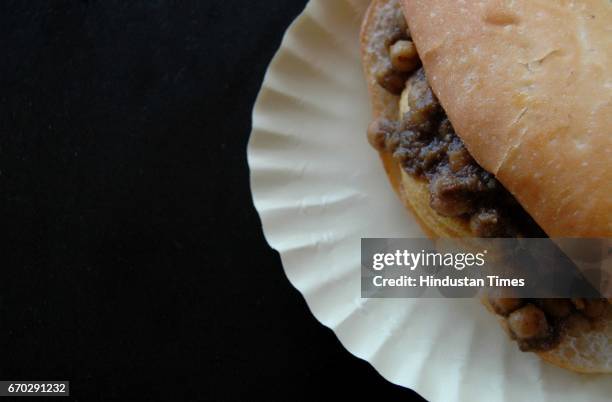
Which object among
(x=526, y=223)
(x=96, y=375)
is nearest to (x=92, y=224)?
(x=96, y=375)

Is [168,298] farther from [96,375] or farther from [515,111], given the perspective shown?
[515,111]

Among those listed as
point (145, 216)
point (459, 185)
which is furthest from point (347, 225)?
point (145, 216)

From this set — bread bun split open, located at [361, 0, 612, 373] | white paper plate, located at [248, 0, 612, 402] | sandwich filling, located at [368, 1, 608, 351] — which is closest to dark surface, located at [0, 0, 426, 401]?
white paper plate, located at [248, 0, 612, 402]

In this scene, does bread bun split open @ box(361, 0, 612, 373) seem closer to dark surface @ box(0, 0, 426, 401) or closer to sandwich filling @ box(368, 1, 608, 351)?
sandwich filling @ box(368, 1, 608, 351)

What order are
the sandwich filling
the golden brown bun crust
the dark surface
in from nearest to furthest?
the golden brown bun crust, the sandwich filling, the dark surface

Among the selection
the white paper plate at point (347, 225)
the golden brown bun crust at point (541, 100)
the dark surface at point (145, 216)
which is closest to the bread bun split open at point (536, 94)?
the golden brown bun crust at point (541, 100)

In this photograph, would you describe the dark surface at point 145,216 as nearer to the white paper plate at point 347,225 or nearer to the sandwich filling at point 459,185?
the white paper plate at point 347,225
